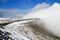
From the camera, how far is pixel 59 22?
84.0 ft

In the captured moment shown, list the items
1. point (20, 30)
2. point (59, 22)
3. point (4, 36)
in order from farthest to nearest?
1. point (59, 22)
2. point (20, 30)
3. point (4, 36)

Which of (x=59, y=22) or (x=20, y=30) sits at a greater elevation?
(x=59, y=22)

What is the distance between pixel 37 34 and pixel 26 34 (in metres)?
2.05

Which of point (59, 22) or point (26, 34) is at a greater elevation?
point (59, 22)

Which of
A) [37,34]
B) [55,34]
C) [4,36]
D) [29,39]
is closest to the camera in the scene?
[4,36]

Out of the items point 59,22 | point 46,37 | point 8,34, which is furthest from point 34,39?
point 59,22

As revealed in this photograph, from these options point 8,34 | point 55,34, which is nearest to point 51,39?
point 55,34

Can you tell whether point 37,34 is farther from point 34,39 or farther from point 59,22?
point 59,22

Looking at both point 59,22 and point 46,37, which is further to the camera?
point 59,22

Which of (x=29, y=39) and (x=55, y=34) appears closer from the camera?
(x=29, y=39)

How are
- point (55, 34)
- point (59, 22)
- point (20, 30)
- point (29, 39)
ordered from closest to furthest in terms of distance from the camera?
1. point (29, 39)
2. point (20, 30)
3. point (55, 34)
4. point (59, 22)

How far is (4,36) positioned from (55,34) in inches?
350

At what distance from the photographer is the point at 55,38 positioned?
62.7 ft

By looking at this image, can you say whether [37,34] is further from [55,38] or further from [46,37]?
[55,38]
